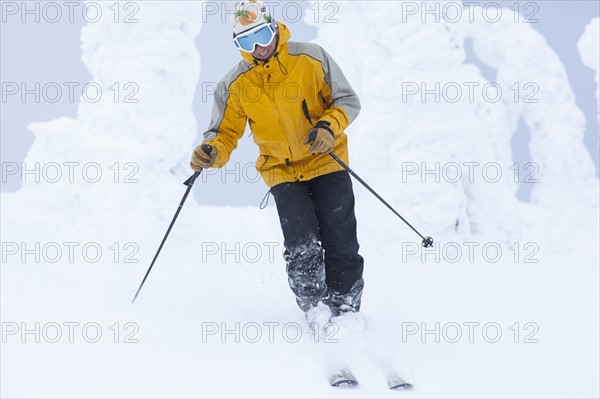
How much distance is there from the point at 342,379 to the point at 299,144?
5.22ft

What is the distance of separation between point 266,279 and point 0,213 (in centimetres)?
485

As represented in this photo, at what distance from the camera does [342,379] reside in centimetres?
283

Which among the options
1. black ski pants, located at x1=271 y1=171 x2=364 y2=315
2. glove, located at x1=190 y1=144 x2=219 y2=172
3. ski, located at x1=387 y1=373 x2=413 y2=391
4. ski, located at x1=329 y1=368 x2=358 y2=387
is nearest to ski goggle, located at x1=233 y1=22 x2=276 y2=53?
glove, located at x1=190 y1=144 x2=219 y2=172

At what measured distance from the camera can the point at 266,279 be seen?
5.63 metres

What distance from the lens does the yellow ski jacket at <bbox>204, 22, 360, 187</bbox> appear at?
3.49 m

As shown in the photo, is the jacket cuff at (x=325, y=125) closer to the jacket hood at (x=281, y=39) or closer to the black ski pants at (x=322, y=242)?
the black ski pants at (x=322, y=242)

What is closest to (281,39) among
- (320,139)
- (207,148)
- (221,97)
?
(221,97)

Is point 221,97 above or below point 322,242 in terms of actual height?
above

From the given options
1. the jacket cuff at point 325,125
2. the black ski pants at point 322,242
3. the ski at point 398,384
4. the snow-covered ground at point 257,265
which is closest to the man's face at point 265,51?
the jacket cuff at point 325,125

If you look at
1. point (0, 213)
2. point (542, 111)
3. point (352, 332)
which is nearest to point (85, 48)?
point (0, 213)

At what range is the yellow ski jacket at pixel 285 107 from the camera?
349 centimetres

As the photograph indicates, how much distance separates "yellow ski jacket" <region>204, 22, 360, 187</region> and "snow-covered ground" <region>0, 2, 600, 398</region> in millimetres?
1240

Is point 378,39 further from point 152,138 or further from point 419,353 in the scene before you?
point 419,353

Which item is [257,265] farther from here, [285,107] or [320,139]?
[320,139]
